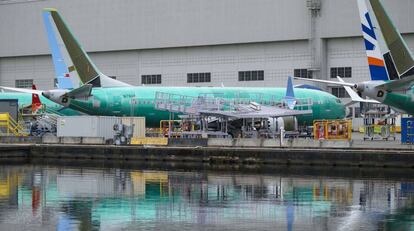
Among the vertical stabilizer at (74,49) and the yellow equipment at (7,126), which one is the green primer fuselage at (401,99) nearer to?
the vertical stabilizer at (74,49)

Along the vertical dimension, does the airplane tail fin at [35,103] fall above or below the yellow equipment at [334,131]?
above

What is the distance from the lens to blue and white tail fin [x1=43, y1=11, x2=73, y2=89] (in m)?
60.1

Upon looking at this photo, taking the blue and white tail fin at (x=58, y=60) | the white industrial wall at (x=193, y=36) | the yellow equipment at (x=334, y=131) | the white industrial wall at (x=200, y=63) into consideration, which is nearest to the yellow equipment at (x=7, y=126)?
the blue and white tail fin at (x=58, y=60)

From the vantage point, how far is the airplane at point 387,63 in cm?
4034

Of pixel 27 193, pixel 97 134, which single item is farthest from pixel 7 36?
pixel 27 193

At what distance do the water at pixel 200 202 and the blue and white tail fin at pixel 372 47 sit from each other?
850 cm

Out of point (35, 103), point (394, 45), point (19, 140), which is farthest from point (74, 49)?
point (394, 45)

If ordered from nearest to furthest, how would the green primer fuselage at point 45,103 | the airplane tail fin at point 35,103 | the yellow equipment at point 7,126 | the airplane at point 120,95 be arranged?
the airplane at point 120,95 → the yellow equipment at point 7,126 → the airplane tail fin at point 35,103 → the green primer fuselage at point 45,103

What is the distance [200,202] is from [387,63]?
1837 cm

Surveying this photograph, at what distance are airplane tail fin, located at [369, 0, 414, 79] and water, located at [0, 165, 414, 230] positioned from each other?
28.0 feet

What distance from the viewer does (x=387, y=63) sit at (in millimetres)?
41094

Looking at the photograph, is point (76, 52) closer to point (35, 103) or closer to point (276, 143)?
point (35, 103)

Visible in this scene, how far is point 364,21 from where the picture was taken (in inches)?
1625

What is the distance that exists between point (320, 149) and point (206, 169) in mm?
6610
